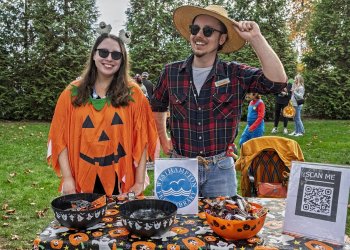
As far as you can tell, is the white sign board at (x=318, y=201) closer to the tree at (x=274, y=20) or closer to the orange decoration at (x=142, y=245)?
the orange decoration at (x=142, y=245)

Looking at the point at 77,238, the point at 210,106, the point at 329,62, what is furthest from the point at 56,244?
the point at 329,62

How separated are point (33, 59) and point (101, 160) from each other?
11933mm

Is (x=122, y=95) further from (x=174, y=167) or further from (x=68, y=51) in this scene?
(x=68, y=51)

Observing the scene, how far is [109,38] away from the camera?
8.68 ft

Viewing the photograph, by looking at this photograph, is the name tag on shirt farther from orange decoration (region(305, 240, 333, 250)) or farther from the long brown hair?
orange decoration (region(305, 240, 333, 250))

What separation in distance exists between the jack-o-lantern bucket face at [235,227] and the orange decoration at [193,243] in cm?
10

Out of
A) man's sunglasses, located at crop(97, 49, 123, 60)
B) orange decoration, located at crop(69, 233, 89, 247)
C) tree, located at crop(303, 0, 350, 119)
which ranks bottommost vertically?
orange decoration, located at crop(69, 233, 89, 247)

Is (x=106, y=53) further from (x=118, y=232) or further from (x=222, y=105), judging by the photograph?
(x=118, y=232)

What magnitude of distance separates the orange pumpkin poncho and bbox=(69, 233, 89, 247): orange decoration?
2.68ft

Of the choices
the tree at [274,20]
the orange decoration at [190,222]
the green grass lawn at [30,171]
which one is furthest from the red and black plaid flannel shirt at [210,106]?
the tree at [274,20]

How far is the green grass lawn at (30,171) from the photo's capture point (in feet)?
13.7

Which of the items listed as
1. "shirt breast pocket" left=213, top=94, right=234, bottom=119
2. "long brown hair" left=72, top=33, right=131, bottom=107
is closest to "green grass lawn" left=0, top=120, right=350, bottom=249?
"long brown hair" left=72, top=33, right=131, bottom=107

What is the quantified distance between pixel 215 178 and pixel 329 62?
13860 mm

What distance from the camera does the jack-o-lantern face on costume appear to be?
2494 mm
